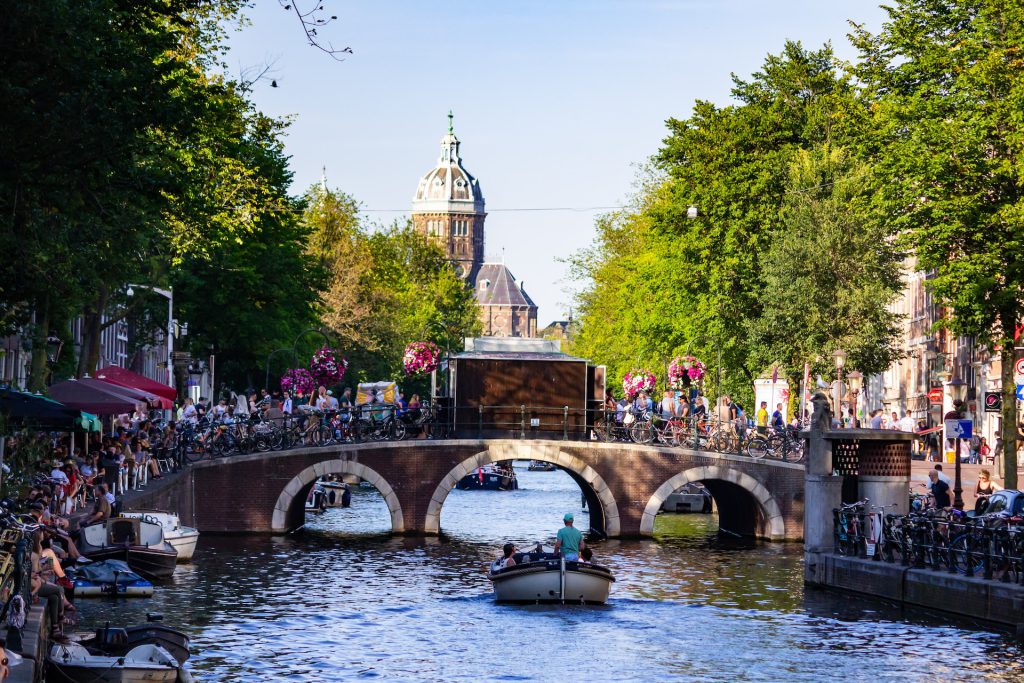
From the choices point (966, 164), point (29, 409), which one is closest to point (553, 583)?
point (29, 409)

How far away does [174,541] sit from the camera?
129 ft

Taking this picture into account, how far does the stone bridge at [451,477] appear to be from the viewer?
50.0m

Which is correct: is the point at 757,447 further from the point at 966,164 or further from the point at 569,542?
the point at 569,542

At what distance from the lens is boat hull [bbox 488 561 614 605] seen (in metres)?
35.1

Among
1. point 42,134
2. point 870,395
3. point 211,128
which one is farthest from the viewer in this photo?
point 870,395

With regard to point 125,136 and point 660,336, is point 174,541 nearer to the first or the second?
point 125,136

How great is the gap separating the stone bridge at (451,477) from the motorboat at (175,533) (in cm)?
844

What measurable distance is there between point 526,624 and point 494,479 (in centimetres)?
5103

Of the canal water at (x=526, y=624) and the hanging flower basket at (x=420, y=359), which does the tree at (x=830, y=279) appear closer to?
the canal water at (x=526, y=624)

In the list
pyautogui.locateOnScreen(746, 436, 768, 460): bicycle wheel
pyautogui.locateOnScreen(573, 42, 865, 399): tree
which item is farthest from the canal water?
pyautogui.locateOnScreen(573, 42, 865, 399): tree

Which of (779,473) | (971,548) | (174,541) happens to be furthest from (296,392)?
(971,548)

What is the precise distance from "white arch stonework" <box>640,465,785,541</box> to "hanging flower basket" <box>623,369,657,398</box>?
754 inches

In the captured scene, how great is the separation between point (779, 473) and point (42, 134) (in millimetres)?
32601

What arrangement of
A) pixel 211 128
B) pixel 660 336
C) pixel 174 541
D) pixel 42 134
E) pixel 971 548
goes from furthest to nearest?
pixel 660 336
pixel 211 128
pixel 174 541
pixel 971 548
pixel 42 134
